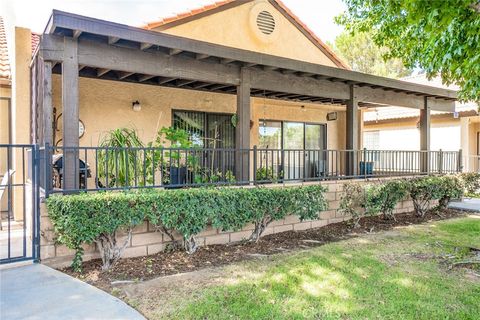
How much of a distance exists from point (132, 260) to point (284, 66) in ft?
14.9

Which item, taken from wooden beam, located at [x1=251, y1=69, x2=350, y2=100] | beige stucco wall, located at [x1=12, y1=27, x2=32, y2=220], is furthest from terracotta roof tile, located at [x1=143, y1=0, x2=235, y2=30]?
wooden beam, located at [x1=251, y1=69, x2=350, y2=100]

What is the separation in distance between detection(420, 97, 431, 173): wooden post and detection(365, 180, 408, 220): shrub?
2200 mm

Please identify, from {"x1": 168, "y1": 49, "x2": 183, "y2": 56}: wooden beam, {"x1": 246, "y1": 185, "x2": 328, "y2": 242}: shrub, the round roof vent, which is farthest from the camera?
the round roof vent

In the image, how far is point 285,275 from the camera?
4512 mm

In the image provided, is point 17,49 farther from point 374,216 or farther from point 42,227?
point 374,216

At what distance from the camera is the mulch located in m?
4.55

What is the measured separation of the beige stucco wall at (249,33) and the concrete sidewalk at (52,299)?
6648 millimetres

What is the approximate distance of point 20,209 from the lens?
6.68 m

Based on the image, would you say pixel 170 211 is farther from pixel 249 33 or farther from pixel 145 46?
pixel 249 33

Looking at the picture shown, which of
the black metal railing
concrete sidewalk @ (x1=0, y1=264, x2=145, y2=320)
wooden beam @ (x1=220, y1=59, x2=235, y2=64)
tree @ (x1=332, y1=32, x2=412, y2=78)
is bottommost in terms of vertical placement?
concrete sidewalk @ (x1=0, y1=264, x2=145, y2=320)

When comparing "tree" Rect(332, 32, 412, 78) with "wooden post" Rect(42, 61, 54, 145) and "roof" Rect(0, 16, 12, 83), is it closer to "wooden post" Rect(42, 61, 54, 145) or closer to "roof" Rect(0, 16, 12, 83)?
"roof" Rect(0, 16, 12, 83)

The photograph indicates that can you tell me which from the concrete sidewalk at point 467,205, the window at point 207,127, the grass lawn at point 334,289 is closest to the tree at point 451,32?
the grass lawn at point 334,289

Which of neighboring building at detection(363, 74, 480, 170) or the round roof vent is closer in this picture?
the round roof vent

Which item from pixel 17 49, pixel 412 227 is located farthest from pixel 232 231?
pixel 17 49
